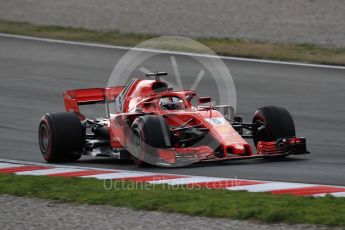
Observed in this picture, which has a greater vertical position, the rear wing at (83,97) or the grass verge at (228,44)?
the grass verge at (228,44)

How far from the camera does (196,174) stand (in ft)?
41.3

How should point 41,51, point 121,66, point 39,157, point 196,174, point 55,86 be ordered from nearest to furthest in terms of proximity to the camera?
point 196,174
point 39,157
point 55,86
point 121,66
point 41,51

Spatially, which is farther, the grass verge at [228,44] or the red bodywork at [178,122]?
the grass verge at [228,44]

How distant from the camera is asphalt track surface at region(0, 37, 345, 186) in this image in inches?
512

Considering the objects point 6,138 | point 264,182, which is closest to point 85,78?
point 6,138

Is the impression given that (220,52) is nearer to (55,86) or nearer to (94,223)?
(55,86)

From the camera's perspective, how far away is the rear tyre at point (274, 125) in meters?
13.6

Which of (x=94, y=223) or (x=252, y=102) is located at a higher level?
(x=252, y=102)

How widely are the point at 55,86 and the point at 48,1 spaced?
11.6 meters

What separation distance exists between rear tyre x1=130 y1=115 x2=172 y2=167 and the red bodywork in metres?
0.13

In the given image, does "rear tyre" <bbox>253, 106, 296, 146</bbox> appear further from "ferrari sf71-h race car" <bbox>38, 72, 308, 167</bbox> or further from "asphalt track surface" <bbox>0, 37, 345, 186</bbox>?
"asphalt track surface" <bbox>0, 37, 345, 186</bbox>

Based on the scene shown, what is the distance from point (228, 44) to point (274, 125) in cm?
1221

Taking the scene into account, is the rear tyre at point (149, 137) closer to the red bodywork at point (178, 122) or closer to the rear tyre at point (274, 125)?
the red bodywork at point (178, 122)

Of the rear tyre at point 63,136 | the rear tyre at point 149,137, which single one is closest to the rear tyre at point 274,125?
the rear tyre at point 149,137
